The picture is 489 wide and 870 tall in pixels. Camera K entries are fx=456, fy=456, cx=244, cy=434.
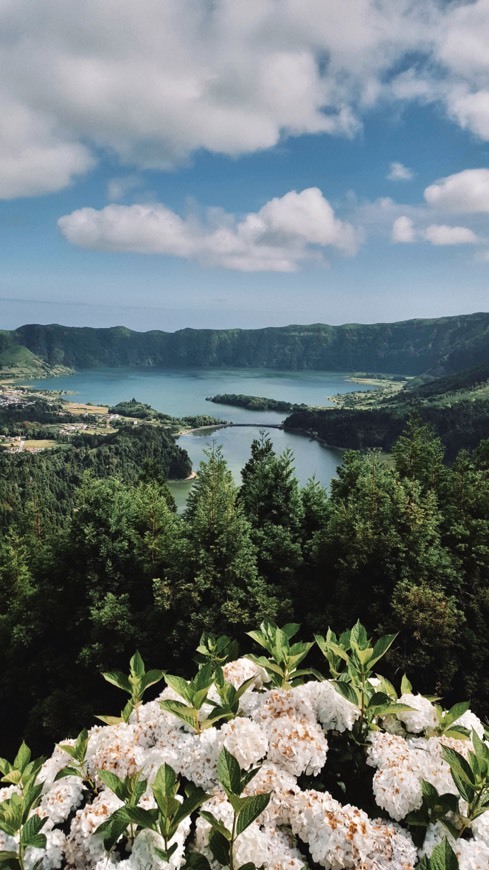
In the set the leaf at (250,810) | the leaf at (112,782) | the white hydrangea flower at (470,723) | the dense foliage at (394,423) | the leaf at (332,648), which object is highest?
the leaf at (332,648)

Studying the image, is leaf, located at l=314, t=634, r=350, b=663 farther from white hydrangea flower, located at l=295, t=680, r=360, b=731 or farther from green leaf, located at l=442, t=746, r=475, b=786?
green leaf, located at l=442, t=746, r=475, b=786

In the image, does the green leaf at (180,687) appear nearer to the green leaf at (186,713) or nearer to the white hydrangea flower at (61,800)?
the green leaf at (186,713)

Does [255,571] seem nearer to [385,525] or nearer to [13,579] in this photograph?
[385,525]

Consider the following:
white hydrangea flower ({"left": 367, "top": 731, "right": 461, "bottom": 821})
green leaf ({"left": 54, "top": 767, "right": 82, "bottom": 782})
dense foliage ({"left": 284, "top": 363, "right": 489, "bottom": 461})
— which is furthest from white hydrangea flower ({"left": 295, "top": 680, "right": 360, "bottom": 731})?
dense foliage ({"left": 284, "top": 363, "right": 489, "bottom": 461})

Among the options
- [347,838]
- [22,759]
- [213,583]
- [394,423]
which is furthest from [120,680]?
[394,423]

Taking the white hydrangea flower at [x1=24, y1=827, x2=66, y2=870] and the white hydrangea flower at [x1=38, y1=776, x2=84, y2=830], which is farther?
the white hydrangea flower at [x1=38, y1=776, x2=84, y2=830]

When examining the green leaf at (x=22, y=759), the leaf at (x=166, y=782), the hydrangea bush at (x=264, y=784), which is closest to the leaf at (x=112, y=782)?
the hydrangea bush at (x=264, y=784)

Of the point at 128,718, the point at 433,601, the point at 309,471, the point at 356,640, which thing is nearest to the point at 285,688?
the point at 356,640
